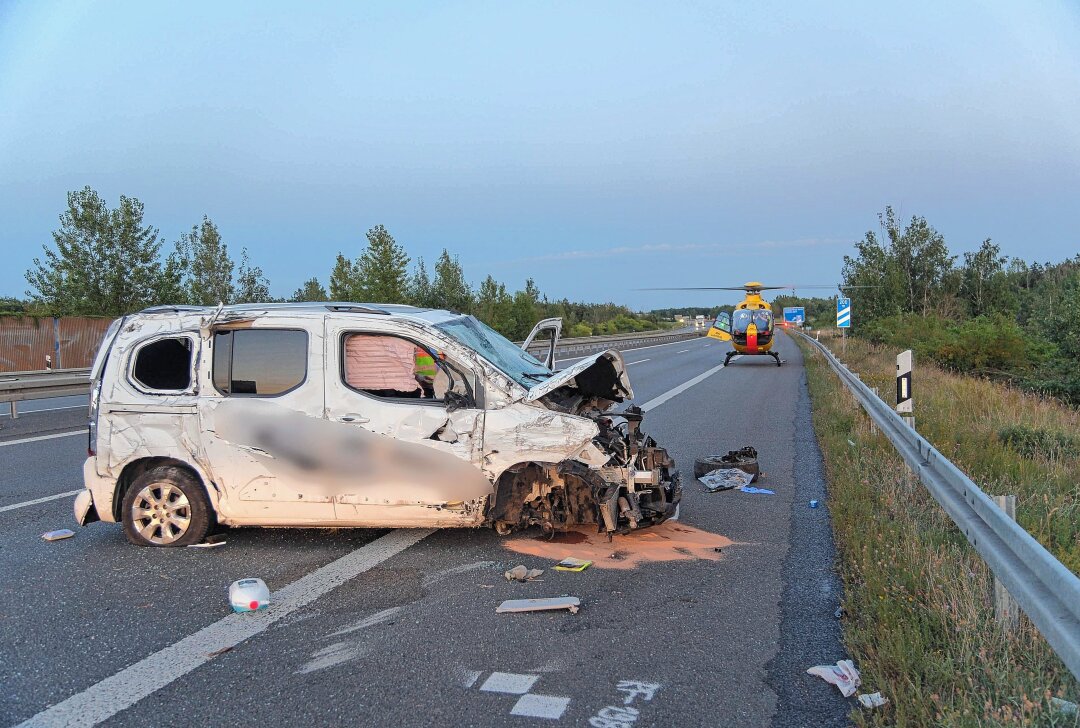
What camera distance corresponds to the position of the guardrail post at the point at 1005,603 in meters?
3.62

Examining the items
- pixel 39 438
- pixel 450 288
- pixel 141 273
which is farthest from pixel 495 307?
pixel 39 438

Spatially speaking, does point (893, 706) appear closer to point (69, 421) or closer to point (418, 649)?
point (418, 649)

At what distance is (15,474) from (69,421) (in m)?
5.47

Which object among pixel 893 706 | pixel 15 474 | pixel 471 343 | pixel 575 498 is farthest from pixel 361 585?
pixel 15 474

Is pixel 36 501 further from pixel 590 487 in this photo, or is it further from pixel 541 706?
pixel 541 706

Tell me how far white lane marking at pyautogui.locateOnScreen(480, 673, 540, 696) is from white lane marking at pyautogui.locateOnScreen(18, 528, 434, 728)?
4.88ft

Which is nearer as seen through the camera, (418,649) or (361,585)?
(418,649)

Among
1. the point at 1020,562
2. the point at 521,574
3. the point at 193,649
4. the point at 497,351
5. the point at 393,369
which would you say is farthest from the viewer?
the point at 497,351

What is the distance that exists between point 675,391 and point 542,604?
14.2 meters

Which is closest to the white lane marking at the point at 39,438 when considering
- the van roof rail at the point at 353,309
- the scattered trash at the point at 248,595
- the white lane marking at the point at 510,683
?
the van roof rail at the point at 353,309

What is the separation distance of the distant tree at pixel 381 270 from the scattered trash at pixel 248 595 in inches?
1137

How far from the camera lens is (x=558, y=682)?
373cm

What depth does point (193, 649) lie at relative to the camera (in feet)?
13.7

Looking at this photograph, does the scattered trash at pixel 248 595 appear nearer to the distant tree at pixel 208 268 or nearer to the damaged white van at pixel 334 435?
the damaged white van at pixel 334 435
